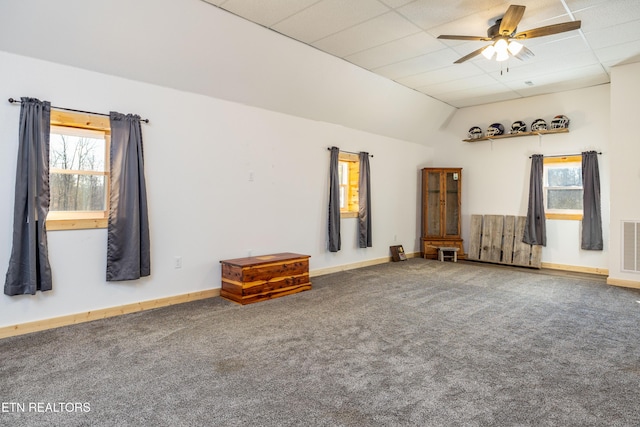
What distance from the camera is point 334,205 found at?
6.13 metres

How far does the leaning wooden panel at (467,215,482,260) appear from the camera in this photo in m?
7.62

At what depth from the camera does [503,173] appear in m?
7.43

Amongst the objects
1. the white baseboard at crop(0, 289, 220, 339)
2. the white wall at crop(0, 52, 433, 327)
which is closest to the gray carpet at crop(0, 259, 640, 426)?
the white baseboard at crop(0, 289, 220, 339)

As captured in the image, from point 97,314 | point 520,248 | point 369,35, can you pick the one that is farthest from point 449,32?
point 97,314

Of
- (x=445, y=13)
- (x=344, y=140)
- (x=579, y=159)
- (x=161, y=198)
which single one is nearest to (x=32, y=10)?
(x=161, y=198)

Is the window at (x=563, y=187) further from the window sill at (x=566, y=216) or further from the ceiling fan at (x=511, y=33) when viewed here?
the ceiling fan at (x=511, y=33)

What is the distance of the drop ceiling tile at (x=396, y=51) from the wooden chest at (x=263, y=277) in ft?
9.44

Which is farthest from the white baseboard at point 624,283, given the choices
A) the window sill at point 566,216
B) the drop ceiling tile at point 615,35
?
the drop ceiling tile at point 615,35

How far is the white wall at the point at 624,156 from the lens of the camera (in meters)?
5.31

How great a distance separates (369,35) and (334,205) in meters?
2.68

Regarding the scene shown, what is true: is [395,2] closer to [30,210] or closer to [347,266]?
[30,210]

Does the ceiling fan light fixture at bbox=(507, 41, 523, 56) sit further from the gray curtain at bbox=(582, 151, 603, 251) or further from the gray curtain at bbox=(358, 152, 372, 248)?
the gray curtain at bbox=(582, 151, 603, 251)

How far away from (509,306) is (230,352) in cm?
330

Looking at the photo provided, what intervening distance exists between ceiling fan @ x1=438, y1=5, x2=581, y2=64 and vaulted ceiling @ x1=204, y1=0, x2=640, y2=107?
263 millimetres
